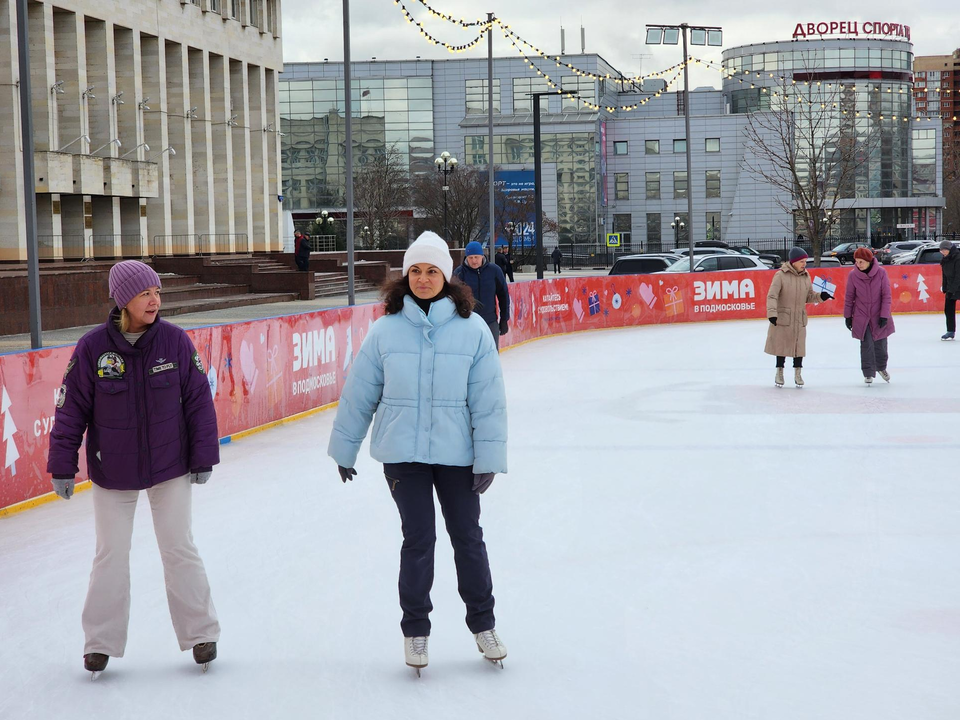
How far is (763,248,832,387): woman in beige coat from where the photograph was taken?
13992 mm

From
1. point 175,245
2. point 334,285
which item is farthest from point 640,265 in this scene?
point 175,245

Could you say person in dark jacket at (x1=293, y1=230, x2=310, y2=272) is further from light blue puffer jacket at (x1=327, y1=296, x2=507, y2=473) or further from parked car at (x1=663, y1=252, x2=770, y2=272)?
light blue puffer jacket at (x1=327, y1=296, x2=507, y2=473)

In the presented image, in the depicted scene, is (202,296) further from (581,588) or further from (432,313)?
(432,313)

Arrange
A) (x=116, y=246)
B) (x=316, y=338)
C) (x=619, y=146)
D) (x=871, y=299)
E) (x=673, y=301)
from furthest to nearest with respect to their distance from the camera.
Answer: (x=619, y=146) < (x=116, y=246) < (x=673, y=301) < (x=871, y=299) < (x=316, y=338)

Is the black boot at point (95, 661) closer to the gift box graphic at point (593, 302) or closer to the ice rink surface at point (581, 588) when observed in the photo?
the ice rink surface at point (581, 588)

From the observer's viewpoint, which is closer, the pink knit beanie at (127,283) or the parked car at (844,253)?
the pink knit beanie at (127,283)

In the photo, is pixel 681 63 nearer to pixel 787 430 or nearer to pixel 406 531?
pixel 787 430

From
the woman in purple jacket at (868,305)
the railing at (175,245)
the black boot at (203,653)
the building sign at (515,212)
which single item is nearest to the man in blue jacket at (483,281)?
the woman in purple jacket at (868,305)

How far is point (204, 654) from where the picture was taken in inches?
187

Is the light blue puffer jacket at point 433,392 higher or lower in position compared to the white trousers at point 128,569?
higher

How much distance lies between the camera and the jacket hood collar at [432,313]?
4.54 m

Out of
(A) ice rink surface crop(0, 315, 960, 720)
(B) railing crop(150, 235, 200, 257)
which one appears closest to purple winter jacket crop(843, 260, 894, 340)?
(A) ice rink surface crop(0, 315, 960, 720)

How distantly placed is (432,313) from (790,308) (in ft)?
34.3

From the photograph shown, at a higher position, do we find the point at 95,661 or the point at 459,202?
the point at 459,202
